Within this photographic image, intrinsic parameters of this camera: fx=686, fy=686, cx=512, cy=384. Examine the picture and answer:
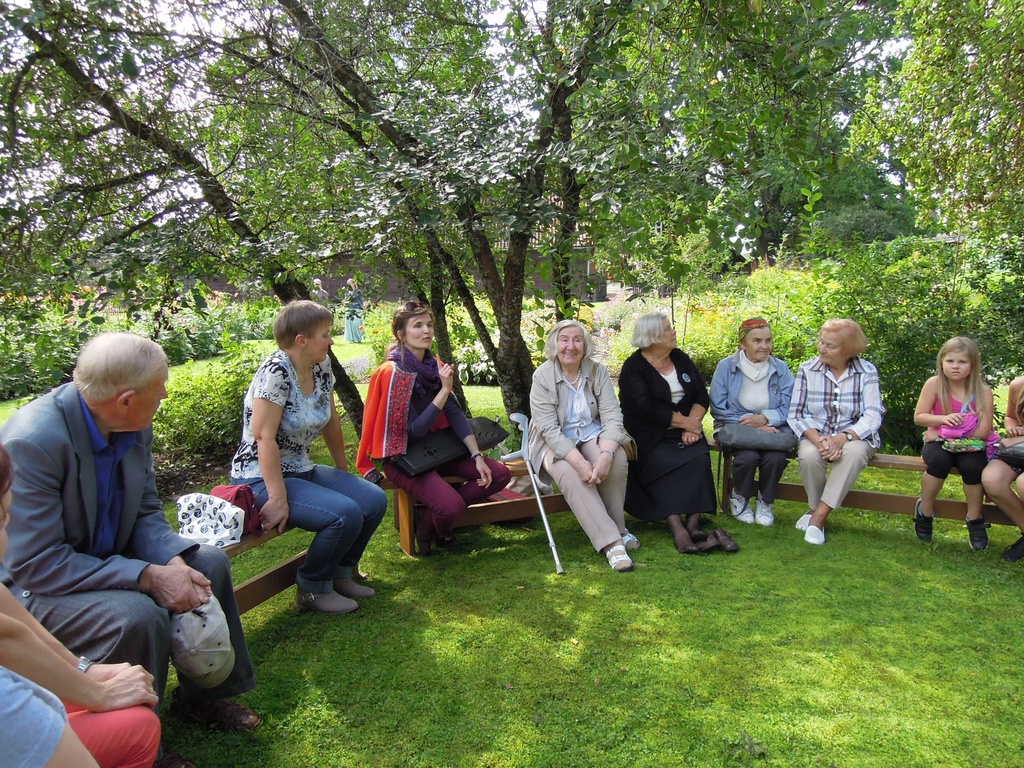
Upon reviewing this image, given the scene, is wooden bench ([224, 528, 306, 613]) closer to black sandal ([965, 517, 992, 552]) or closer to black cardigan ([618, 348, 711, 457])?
black cardigan ([618, 348, 711, 457])

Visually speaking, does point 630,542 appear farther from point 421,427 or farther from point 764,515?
point 421,427

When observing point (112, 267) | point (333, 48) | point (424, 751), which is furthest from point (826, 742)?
point (333, 48)

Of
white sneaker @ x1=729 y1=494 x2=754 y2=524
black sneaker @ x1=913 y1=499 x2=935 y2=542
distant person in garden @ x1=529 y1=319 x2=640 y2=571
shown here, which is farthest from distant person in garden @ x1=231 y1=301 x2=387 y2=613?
black sneaker @ x1=913 y1=499 x2=935 y2=542

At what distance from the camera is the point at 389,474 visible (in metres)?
3.98

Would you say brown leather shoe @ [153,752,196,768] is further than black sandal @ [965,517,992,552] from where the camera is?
No

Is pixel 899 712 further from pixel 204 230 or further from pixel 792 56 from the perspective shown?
pixel 204 230

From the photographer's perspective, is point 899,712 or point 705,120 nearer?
point 899,712

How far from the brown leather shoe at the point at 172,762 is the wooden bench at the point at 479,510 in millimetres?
1903

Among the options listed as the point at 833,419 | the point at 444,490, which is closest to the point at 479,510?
the point at 444,490

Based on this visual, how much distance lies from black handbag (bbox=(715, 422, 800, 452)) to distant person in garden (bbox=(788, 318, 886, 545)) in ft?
0.27

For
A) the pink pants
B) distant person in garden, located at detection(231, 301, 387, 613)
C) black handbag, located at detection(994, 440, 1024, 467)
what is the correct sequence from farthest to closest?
black handbag, located at detection(994, 440, 1024, 467), distant person in garden, located at detection(231, 301, 387, 613), the pink pants

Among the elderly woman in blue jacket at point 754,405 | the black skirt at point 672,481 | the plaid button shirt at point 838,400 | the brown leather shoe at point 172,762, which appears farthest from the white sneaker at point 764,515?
the brown leather shoe at point 172,762

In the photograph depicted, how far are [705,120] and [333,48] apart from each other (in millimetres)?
2540

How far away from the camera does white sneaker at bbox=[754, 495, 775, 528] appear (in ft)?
14.7
